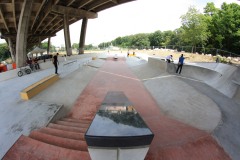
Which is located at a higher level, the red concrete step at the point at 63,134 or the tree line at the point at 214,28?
the tree line at the point at 214,28

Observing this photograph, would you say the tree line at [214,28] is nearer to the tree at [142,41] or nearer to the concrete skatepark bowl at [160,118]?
the concrete skatepark bowl at [160,118]

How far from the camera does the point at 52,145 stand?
521cm

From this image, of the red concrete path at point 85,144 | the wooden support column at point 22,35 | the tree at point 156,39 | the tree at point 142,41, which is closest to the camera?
the red concrete path at point 85,144

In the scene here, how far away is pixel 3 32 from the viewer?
1930 inches

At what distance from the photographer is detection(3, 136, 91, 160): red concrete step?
4.75m

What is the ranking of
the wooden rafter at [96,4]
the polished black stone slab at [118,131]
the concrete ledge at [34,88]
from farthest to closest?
the wooden rafter at [96,4], the concrete ledge at [34,88], the polished black stone slab at [118,131]

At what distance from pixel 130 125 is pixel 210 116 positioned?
5.34m

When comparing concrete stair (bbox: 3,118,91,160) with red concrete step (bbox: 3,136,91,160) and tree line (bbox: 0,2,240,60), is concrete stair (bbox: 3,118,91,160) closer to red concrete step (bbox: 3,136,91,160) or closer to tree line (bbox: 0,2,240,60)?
red concrete step (bbox: 3,136,91,160)

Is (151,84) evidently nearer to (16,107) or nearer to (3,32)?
(16,107)

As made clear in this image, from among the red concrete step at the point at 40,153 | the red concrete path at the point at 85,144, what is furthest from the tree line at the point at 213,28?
the red concrete step at the point at 40,153

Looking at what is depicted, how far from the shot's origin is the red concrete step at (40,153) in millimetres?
4748

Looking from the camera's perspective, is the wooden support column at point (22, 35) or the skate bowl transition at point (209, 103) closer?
the skate bowl transition at point (209, 103)

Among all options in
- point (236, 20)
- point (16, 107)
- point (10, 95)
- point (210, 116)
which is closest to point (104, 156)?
point (210, 116)

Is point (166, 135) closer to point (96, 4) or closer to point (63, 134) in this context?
point (63, 134)
